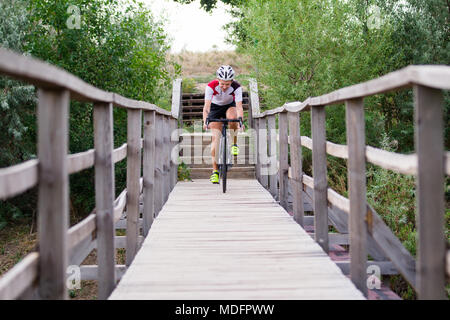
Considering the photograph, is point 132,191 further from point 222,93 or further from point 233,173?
point 233,173

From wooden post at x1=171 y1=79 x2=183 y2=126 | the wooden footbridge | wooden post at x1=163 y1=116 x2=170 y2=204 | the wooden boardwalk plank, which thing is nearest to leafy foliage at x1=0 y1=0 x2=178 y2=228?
wooden post at x1=171 y1=79 x2=183 y2=126

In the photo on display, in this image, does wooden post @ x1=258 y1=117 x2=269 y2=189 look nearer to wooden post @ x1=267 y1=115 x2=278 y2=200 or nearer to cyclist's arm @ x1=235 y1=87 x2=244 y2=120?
wooden post @ x1=267 y1=115 x2=278 y2=200

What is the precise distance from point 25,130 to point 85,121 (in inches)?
49.8

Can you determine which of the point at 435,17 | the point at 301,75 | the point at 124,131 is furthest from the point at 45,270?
the point at 435,17

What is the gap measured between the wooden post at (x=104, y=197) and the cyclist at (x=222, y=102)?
154 inches

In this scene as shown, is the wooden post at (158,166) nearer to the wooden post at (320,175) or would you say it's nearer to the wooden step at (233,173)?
the wooden post at (320,175)

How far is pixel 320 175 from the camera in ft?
15.1

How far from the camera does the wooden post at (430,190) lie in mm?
2254

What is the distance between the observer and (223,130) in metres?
7.94

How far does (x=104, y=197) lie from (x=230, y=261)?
115 centimetres

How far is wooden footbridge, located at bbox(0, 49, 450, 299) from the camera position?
2.29 metres

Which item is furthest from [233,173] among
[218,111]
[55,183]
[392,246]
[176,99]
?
[55,183]

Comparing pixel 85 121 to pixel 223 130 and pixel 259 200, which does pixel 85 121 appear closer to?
pixel 223 130

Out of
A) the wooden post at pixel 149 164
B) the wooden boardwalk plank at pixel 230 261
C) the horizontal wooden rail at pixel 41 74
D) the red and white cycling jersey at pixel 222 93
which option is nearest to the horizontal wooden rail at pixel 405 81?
the wooden boardwalk plank at pixel 230 261
